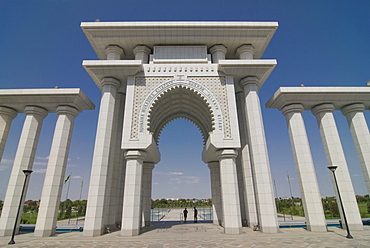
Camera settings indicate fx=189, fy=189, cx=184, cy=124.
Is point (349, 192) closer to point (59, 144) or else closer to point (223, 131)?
point (223, 131)

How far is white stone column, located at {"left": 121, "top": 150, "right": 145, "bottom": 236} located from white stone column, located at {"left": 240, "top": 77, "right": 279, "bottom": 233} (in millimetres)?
7274

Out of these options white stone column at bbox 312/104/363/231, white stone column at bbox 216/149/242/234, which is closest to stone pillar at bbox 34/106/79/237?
white stone column at bbox 216/149/242/234

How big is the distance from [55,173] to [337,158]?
19.4 metres

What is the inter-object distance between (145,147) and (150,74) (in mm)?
5403

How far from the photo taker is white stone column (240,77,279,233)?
36.2 feet

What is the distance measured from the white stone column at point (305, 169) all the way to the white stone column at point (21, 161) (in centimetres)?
1846

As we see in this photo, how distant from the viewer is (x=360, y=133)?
554 inches

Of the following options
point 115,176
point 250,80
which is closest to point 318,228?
point 250,80

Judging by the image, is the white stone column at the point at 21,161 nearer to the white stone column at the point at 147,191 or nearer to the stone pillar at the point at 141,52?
the white stone column at the point at 147,191

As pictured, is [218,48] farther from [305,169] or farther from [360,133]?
[360,133]

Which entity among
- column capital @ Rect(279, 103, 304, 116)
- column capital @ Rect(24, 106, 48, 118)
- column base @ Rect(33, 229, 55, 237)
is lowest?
column base @ Rect(33, 229, 55, 237)

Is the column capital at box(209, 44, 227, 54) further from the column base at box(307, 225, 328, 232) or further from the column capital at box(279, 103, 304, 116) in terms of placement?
the column base at box(307, 225, 328, 232)

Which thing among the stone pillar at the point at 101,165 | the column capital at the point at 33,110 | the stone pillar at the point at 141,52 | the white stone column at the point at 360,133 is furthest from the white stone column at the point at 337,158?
the column capital at the point at 33,110

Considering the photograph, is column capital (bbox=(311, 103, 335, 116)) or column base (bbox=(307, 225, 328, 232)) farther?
column capital (bbox=(311, 103, 335, 116))
